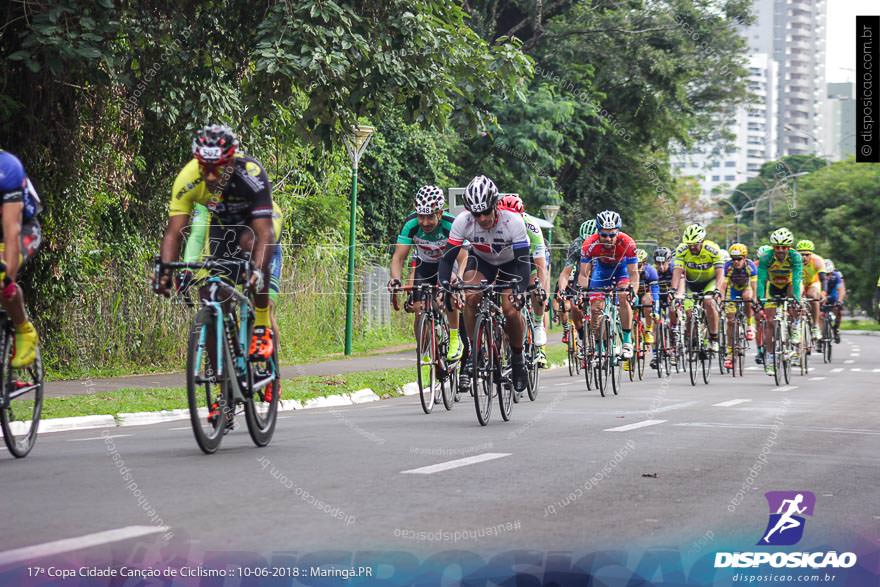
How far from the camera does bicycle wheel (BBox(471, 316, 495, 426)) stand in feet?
36.6

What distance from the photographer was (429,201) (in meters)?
13.4

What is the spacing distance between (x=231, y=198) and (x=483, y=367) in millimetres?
3271

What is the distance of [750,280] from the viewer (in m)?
21.3

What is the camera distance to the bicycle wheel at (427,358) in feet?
42.4

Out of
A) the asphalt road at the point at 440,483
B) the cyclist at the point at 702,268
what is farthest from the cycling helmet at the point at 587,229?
the asphalt road at the point at 440,483

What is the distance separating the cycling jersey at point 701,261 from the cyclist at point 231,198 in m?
12.3

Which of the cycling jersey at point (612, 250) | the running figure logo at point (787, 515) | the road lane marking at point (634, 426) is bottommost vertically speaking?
the road lane marking at point (634, 426)

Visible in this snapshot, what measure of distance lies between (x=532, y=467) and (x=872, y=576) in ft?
10.7

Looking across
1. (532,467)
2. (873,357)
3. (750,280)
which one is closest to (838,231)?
(873,357)

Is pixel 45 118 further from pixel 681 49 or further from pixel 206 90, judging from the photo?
pixel 681 49

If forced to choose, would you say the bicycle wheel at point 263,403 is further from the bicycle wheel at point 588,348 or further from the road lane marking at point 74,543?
the bicycle wheel at point 588,348

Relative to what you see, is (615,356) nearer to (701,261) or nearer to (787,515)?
(701,261)

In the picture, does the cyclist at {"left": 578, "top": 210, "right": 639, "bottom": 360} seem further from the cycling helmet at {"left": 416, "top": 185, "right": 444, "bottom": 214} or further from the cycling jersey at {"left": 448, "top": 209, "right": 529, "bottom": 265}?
the cycling jersey at {"left": 448, "top": 209, "right": 529, "bottom": 265}

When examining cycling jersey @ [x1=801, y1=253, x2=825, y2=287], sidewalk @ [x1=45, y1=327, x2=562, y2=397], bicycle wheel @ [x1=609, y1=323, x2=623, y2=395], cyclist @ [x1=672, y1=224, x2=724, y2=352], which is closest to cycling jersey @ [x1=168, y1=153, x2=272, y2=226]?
sidewalk @ [x1=45, y1=327, x2=562, y2=397]
